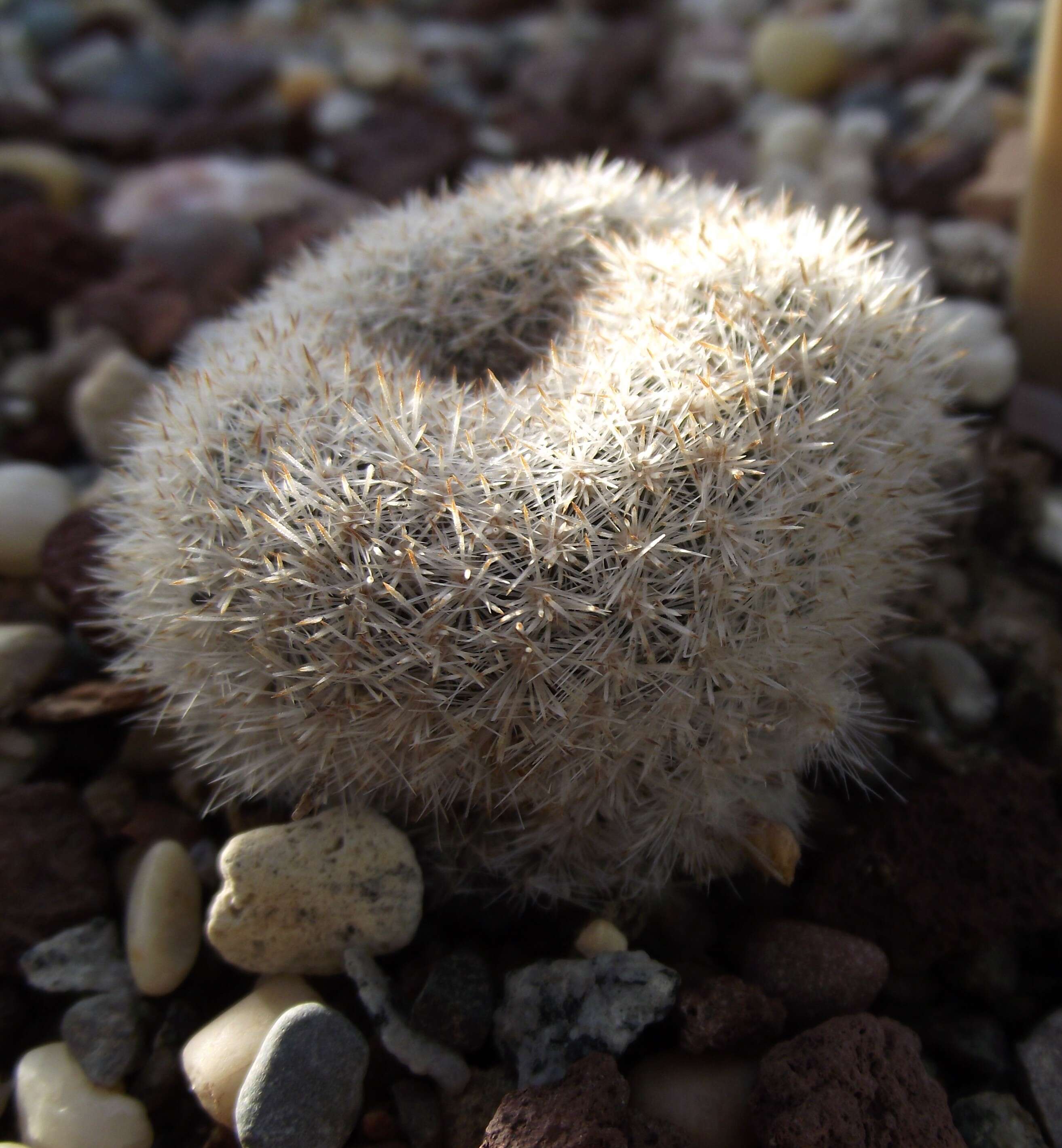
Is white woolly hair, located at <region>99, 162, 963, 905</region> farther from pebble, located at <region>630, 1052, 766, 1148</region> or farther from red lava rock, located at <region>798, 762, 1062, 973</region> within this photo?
pebble, located at <region>630, 1052, 766, 1148</region>

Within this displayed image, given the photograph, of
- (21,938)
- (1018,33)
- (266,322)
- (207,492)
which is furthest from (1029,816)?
(1018,33)

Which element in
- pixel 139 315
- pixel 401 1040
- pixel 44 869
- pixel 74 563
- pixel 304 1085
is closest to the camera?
pixel 304 1085

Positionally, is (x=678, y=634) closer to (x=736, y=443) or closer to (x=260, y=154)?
(x=736, y=443)

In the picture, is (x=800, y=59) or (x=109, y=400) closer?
(x=109, y=400)

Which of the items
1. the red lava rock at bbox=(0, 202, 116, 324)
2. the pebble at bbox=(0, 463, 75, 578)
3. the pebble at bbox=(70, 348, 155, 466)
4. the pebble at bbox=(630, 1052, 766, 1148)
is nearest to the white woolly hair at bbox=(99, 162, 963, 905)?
the pebble at bbox=(630, 1052, 766, 1148)

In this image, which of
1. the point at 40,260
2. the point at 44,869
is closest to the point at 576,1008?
the point at 44,869

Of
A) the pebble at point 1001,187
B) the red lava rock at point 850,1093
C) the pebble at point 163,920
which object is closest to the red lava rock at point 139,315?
the pebble at point 163,920

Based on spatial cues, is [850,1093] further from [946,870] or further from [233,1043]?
[233,1043]
